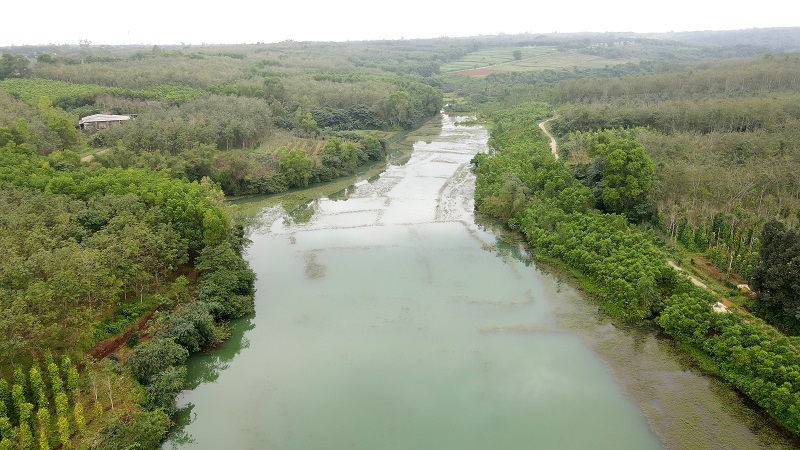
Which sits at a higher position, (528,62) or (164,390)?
(528,62)

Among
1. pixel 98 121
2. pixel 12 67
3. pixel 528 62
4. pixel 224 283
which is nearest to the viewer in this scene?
pixel 224 283

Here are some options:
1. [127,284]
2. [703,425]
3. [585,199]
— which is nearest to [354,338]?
[127,284]

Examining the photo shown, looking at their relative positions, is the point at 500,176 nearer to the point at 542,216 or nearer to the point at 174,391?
the point at 542,216

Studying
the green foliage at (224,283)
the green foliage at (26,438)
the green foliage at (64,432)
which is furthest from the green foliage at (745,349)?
the green foliage at (26,438)

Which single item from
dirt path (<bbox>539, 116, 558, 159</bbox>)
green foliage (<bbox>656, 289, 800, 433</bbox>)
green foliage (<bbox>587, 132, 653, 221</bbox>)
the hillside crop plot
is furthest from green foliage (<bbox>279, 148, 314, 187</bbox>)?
the hillside crop plot

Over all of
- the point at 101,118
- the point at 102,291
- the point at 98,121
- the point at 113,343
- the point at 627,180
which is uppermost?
the point at 101,118

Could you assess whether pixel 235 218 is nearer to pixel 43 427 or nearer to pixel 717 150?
pixel 43 427

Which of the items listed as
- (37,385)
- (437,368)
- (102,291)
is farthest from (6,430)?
(437,368)

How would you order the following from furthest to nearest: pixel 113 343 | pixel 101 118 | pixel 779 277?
pixel 101 118 < pixel 113 343 < pixel 779 277

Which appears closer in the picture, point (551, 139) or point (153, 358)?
point (153, 358)
